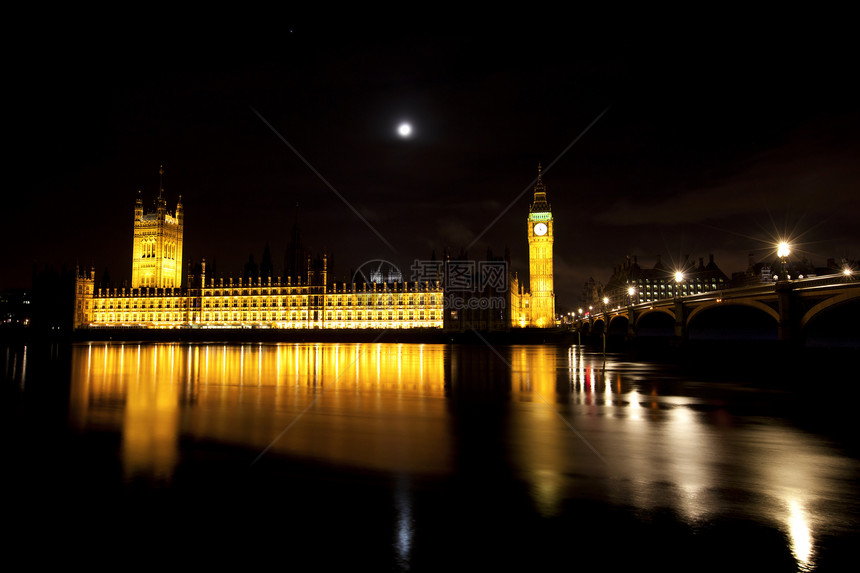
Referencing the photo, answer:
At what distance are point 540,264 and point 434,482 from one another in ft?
407

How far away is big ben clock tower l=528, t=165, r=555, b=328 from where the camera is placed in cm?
12709

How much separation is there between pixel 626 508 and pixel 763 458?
198 inches

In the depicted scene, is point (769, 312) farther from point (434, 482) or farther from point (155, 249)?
point (155, 249)

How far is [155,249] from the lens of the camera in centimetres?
13875

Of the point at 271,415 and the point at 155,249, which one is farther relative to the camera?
the point at 155,249

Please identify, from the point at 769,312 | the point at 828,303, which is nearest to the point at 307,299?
the point at 769,312

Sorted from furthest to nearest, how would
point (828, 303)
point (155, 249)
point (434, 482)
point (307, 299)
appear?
point (155, 249)
point (307, 299)
point (828, 303)
point (434, 482)

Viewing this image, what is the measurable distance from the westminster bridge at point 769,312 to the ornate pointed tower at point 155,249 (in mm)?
109304

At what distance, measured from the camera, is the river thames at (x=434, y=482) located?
6.59 meters

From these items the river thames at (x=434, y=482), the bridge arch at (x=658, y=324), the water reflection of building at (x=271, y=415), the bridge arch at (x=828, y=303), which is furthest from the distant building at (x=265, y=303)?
the river thames at (x=434, y=482)

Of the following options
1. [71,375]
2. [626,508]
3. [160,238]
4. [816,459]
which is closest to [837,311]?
[816,459]

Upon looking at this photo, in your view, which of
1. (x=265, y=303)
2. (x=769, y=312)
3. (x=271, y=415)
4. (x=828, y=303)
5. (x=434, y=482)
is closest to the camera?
(x=434, y=482)

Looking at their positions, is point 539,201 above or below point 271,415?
above

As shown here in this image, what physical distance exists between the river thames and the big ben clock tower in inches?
4246
